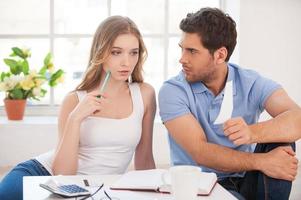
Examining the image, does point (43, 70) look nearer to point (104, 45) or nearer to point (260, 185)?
point (104, 45)

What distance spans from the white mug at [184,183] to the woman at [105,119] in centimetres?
76

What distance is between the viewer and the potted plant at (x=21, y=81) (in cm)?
344

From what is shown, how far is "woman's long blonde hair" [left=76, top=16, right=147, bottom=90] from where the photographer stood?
221 centimetres

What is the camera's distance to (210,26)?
229cm

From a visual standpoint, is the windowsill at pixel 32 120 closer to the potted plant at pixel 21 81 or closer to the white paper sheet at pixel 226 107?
the potted plant at pixel 21 81

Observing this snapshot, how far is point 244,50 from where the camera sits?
11.5 ft

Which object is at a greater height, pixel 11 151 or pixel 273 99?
pixel 273 99

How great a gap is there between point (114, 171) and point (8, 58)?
1700 mm

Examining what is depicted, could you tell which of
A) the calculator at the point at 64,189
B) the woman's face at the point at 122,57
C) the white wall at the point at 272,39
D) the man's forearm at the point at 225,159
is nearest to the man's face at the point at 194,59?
the woman's face at the point at 122,57

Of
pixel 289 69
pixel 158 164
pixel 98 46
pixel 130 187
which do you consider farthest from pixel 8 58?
pixel 130 187

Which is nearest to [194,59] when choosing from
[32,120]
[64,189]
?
[64,189]

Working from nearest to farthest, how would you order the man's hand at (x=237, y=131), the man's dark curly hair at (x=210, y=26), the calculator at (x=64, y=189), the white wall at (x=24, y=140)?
the calculator at (x=64, y=189), the man's hand at (x=237, y=131), the man's dark curly hair at (x=210, y=26), the white wall at (x=24, y=140)

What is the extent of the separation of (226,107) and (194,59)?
246 millimetres

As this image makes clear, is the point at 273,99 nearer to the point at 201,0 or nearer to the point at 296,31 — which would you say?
the point at 296,31
